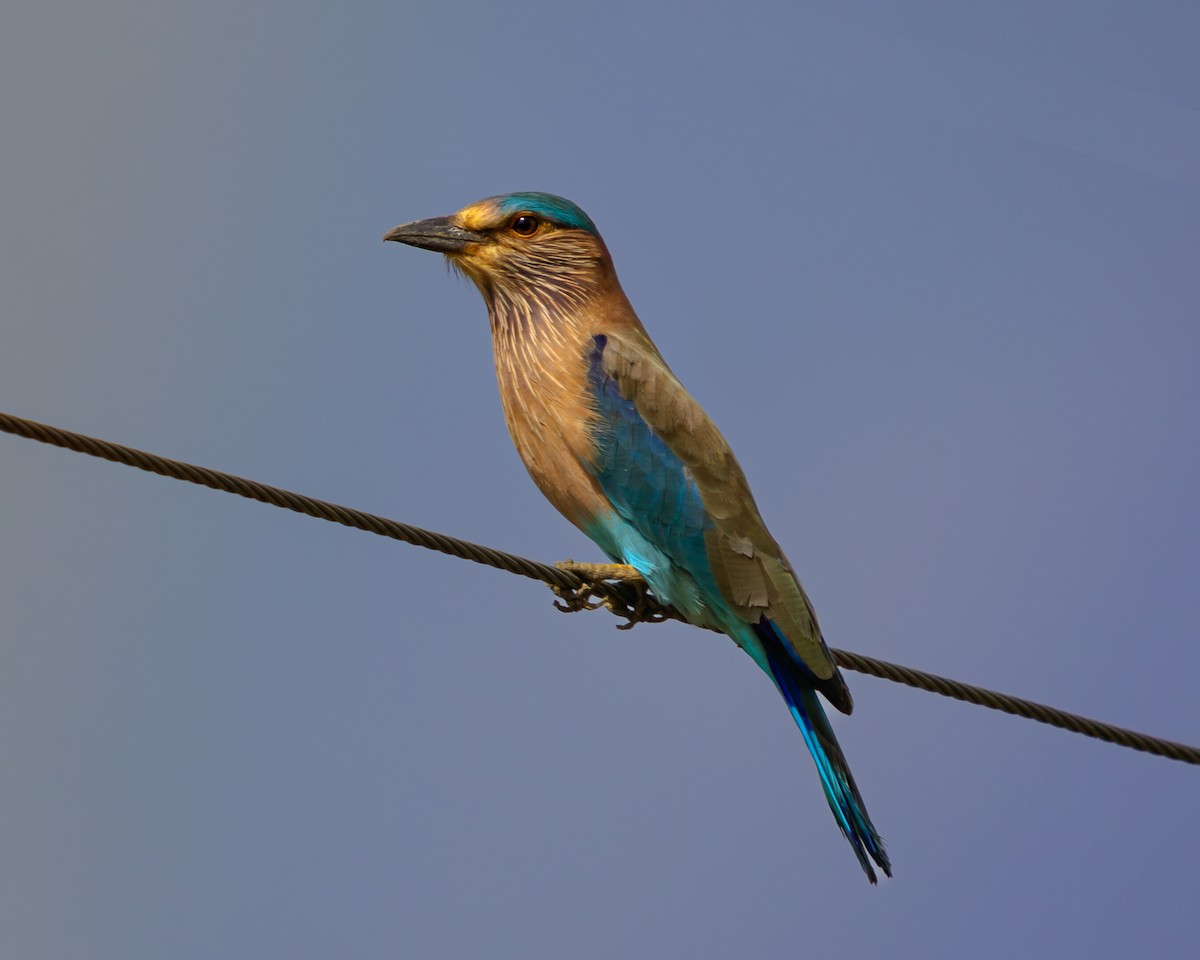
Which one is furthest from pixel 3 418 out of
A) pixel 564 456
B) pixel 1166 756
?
pixel 1166 756

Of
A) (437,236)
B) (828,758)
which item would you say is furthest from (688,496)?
(437,236)

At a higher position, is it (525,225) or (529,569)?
(525,225)

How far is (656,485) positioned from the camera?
18.3 feet

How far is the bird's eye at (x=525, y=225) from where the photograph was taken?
6309mm

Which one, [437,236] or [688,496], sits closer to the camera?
[688,496]

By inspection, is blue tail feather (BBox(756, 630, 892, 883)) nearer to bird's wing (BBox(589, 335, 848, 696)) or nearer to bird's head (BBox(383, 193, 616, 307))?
bird's wing (BBox(589, 335, 848, 696))

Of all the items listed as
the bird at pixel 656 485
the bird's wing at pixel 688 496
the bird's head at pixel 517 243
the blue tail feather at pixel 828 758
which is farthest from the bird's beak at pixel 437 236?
the blue tail feather at pixel 828 758

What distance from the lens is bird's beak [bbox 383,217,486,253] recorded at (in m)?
6.28

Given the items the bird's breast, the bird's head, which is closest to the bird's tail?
the bird's breast

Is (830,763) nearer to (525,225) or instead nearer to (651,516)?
(651,516)

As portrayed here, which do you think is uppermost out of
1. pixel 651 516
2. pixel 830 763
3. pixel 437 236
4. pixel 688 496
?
pixel 437 236

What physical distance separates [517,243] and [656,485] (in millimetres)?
1281

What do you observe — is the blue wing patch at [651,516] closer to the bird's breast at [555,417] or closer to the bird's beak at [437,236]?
the bird's breast at [555,417]

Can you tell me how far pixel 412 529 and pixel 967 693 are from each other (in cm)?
170
